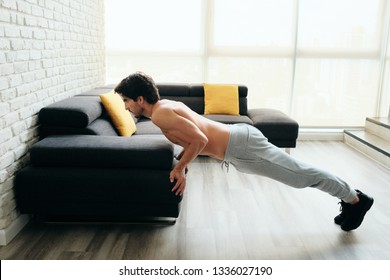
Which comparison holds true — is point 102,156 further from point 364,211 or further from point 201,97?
point 201,97

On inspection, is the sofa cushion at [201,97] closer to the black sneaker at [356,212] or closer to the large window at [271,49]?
the large window at [271,49]

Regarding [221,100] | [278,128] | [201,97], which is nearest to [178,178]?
[278,128]

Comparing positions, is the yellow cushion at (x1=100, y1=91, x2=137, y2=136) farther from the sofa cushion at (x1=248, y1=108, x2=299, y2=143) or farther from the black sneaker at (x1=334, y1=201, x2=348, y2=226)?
the black sneaker at (x1=334, y1=201, x2=348, y2=226)

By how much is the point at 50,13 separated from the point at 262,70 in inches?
124

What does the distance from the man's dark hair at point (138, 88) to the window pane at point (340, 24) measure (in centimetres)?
358

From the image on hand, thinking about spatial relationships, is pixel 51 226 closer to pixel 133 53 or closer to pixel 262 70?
pixel 133 53

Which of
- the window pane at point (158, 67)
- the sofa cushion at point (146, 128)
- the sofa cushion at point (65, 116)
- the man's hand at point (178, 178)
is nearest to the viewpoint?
the man's hand at point (178, 178)

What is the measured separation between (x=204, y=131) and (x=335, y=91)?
369cm

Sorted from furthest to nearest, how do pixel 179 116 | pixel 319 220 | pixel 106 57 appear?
1. pixel 106 57
2. pixel 319 220
3. pixel 179 116

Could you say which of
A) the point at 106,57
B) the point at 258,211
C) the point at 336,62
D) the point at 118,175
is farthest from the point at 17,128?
the point at 336,62

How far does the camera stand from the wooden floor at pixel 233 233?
219 centimetres

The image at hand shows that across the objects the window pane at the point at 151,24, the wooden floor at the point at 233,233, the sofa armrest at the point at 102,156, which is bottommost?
the wooden floor at the point at 233,233

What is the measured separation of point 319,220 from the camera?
8.76 feet

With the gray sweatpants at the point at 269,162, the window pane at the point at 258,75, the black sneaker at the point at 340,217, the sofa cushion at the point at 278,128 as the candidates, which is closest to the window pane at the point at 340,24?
the window pane at the point at 258,75
